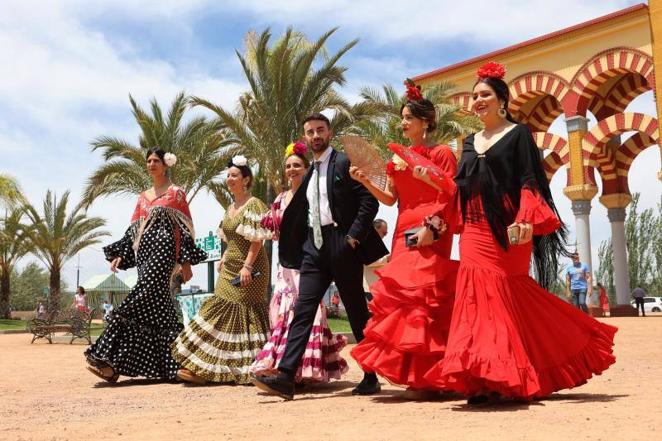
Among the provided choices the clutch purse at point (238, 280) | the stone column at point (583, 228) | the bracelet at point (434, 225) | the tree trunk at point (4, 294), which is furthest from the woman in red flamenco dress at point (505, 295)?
the tree trunk at point (4, 294)

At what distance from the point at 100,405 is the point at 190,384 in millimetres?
1479

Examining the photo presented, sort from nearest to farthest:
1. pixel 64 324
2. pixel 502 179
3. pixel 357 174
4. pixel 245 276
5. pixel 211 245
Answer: pixel 502 179, pixel 357 174, pixel 245 276, pixel 211 245, pixel 64 324

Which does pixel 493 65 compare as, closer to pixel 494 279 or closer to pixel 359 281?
pixel 494 279

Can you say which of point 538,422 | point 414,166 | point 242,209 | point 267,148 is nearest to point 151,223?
point 242,209

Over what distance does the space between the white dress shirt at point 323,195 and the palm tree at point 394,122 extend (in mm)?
13473

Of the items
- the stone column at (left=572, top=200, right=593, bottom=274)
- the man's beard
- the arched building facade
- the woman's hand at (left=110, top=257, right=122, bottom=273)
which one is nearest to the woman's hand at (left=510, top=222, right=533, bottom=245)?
the man's beard

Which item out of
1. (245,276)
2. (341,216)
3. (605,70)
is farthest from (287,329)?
(605,70)

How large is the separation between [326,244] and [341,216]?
0.24m

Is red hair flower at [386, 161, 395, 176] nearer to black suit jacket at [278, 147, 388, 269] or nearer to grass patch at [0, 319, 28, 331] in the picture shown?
black suit jacket at [278, 147, 388, 269]

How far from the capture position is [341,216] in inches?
216

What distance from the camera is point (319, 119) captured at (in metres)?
5.73

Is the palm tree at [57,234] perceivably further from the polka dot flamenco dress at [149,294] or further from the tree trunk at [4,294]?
the polka dot flamenco dress at [149,294]

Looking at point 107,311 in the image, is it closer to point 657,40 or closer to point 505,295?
point 657,40

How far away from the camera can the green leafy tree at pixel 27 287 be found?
220 ft
